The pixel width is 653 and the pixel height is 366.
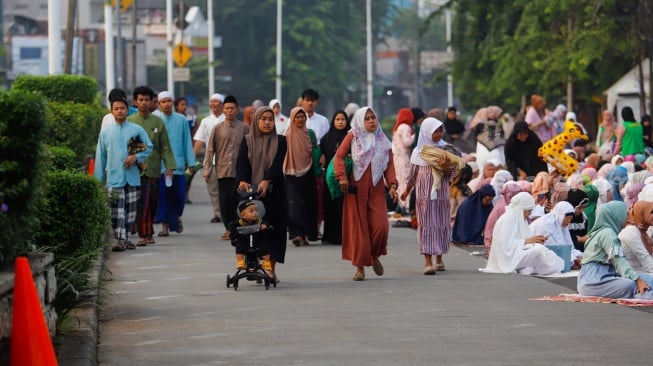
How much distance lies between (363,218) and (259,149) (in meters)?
1.22

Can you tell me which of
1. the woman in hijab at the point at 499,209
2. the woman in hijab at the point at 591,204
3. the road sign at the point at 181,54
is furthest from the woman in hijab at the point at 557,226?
the road sign at the point at 181,54

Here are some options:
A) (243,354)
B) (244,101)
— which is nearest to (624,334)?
(243,354)

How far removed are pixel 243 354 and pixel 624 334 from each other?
8.99 feet

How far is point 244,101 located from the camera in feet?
A: 284

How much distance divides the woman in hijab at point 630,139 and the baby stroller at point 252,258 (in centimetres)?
1420

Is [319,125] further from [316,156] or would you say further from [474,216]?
[474,216]

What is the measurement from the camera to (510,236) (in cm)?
1612

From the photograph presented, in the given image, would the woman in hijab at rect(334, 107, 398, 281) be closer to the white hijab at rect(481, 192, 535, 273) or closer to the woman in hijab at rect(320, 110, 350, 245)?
the white hijab at rect(481, 192, 535, 273)

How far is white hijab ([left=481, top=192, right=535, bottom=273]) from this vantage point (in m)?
16.0

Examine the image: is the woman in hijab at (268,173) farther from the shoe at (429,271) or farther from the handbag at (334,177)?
the shoe at (429,271)

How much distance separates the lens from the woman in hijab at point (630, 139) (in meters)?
27.4

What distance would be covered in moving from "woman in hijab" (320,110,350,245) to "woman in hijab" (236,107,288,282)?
4.00 m

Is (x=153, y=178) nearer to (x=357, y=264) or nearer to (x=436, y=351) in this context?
(x=357, y=264)

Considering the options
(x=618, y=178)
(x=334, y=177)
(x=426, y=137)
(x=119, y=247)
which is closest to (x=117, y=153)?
(x=119, y=247)
